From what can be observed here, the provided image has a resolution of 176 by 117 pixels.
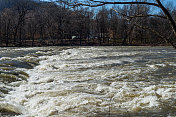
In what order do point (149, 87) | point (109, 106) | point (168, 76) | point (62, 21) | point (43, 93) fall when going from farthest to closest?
point (62, 21) < point (168, 76) < point (149, 87) < point (43, 93) < point (109, 106)

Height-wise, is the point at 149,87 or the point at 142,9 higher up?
the point at 142,9

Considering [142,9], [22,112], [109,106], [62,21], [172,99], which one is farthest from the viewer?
[62,21]

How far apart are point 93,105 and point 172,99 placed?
2.20m

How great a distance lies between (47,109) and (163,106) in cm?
279

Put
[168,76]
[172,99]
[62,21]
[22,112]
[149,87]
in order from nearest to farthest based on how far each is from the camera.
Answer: [22,112], [172,99], [149,87], [168,76], [62,21]

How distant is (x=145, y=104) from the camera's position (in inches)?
188

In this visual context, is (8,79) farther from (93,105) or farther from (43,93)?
(93,105)

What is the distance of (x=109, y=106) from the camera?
4594 millimetres

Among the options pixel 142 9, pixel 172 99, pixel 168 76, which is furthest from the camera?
pixel 168 76

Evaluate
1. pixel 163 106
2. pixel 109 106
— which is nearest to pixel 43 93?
pixel 109 106

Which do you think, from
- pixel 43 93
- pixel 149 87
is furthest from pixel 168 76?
pixel 43 93

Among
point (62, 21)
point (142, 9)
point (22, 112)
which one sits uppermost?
point (62, 21)

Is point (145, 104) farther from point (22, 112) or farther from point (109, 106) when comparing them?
point (22, 112)

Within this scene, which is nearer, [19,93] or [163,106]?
[163,106]
